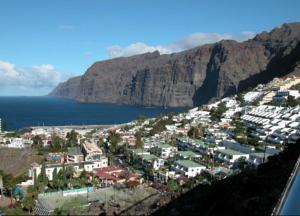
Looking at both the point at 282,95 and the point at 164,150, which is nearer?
the point at 164,150

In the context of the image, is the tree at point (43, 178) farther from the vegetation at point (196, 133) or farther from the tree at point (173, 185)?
the vegetation at point (196, 133)

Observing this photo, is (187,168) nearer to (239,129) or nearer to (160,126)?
(239,129)

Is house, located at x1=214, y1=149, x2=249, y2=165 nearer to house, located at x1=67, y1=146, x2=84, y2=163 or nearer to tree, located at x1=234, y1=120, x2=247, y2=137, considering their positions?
tree, located at x1=234, y1=120, x2=247, y2=137

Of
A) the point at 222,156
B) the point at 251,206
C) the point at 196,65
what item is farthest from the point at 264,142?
the point at 196,65

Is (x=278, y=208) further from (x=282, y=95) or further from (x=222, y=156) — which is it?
(x=282, y=95)

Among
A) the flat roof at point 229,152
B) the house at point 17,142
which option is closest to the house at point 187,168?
the flat roof at point 229,152

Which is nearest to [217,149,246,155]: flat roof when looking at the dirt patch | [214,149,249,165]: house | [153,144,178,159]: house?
[214,149,249,165]: house
